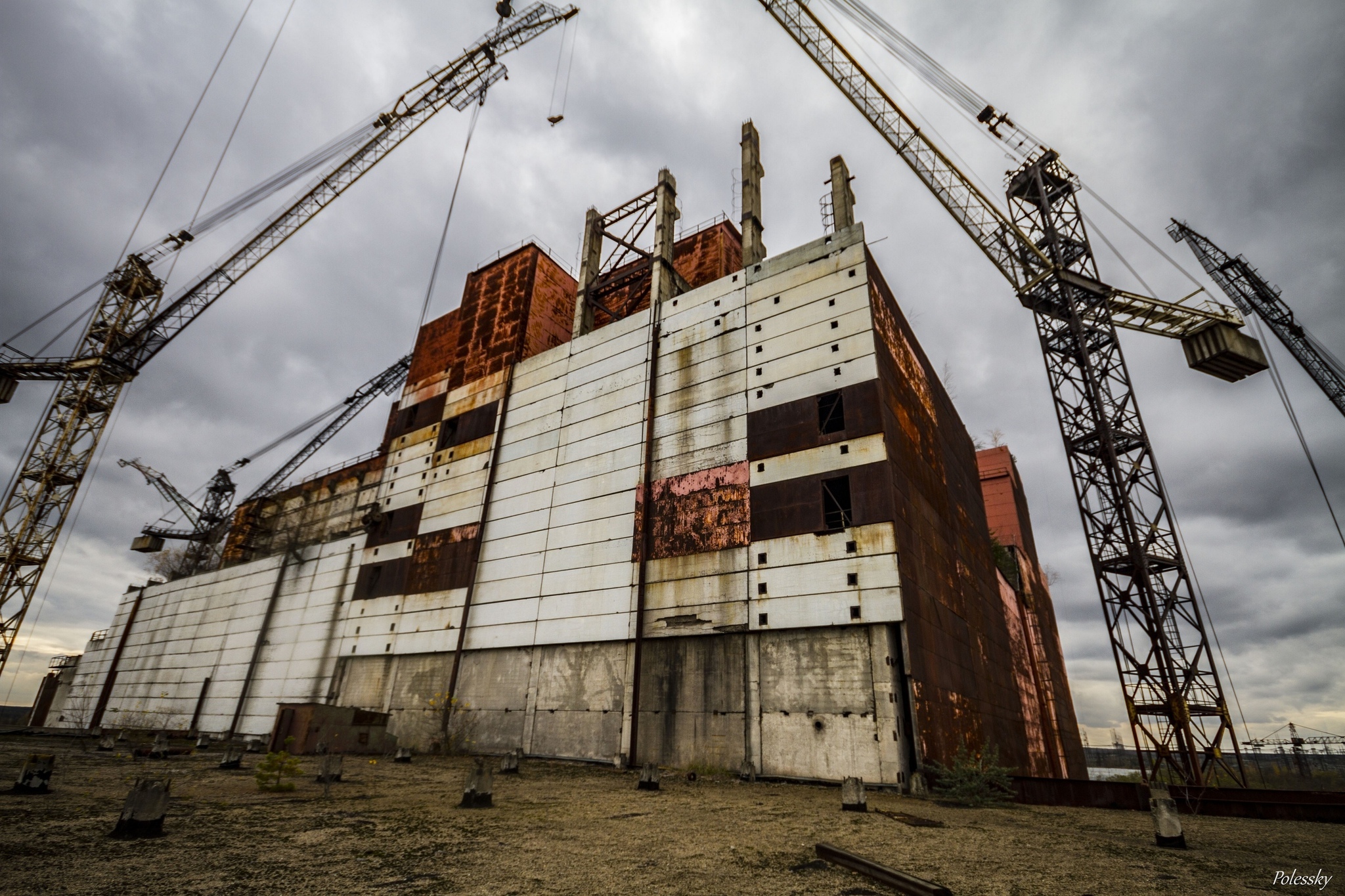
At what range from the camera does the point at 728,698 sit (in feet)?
68.5

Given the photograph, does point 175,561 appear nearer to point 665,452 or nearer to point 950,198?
point 665,452

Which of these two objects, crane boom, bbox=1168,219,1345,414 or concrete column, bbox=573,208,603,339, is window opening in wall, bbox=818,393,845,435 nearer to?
concrete column, bbox=573,208,603,339

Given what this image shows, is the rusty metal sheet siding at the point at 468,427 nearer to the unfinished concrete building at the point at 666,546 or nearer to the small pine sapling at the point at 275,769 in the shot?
the unfinished concrete building at the point at 666,546

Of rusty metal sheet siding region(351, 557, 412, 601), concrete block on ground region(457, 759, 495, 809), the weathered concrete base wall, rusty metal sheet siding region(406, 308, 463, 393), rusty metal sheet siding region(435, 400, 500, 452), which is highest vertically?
rusty metal sheet siding region(406, 308, 463, 393)

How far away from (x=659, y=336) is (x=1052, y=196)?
965 inches

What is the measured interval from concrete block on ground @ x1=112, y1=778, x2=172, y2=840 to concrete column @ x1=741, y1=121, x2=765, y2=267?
1012 inches

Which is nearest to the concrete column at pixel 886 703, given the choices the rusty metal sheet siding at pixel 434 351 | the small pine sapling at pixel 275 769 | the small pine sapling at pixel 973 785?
the small pine sapling at pixel 973 785

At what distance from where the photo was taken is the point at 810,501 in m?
21.7

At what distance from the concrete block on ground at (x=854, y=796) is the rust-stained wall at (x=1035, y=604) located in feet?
115

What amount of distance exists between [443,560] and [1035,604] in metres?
46.1

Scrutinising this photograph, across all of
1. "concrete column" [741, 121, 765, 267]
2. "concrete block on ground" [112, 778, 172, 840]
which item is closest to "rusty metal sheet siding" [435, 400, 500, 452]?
"concrete column" [741, 121, 765, 267]

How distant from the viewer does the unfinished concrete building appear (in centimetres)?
2016

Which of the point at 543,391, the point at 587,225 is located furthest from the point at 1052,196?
the point at 543,391

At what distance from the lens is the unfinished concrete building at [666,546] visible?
66.1 feet
